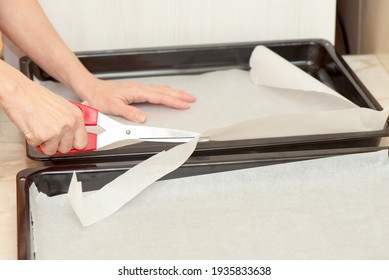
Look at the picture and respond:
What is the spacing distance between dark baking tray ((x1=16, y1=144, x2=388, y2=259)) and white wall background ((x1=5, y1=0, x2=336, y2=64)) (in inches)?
16.4

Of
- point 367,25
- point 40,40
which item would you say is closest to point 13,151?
point 40,40

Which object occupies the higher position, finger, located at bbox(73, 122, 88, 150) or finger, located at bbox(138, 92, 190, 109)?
finger, located at bbox(73, 122, 88, 150)

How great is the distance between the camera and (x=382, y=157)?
3.01 ft

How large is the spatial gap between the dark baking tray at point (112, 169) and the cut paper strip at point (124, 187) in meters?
0.01

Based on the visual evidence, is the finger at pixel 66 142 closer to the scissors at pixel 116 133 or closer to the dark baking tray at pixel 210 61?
the scissors at pixel 116 133

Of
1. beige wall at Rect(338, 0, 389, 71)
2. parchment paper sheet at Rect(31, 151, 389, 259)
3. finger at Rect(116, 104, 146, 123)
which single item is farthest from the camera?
beige wall at Rect(338, 0, 389, 71)

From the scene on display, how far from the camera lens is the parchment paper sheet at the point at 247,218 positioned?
0.80 metres

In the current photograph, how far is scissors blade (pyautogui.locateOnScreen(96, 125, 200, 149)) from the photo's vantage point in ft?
3.02

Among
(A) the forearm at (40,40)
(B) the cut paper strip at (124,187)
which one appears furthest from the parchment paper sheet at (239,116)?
(A) the forearm at (40,40)

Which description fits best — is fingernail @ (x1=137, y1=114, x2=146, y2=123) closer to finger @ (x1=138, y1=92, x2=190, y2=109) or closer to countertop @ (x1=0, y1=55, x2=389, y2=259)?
finger @ (x1=138, y1=92, x2=190, y2=109)

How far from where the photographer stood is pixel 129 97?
1104 mm

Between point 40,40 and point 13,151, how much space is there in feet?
0.59

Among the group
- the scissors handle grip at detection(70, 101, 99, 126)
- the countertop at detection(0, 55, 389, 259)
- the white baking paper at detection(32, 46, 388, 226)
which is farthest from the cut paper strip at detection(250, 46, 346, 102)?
the scissors handle grip at detection(70, 101, 99, 126)

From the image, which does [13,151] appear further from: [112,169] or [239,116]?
[239,116]
